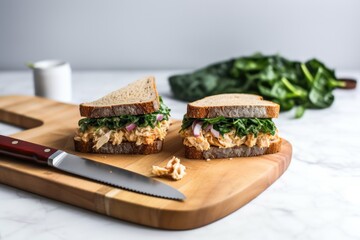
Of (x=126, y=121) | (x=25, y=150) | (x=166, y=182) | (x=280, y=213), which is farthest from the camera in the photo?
(x=126, y=121)

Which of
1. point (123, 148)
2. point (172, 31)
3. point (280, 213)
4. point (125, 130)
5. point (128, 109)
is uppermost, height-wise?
point (172, 31)

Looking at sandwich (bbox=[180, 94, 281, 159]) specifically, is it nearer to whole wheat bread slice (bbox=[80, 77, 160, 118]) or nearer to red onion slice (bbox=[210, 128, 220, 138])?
red onion slice (bbox=[210, 128, 220, 138])

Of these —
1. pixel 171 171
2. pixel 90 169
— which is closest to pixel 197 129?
pixel 171 171

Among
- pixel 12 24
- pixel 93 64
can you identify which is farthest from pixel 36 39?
pixel 93 64

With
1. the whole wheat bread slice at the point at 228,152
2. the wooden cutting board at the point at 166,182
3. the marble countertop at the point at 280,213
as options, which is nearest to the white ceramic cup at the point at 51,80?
the wooden cutting board at the point at 166,182

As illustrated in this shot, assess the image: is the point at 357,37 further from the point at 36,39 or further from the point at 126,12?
the point at 36,39

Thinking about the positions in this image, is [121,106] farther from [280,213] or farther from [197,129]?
[280,213]
